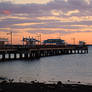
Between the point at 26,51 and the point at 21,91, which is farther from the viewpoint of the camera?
the point at 26,51

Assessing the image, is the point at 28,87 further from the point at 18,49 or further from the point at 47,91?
the point at 18,49

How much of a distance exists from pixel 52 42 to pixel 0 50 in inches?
4336

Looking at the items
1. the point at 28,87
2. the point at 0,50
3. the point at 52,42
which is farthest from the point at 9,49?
the point at 52,42

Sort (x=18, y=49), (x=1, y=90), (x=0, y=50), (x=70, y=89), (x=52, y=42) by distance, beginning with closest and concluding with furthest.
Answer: (x=1, y=90) → (x=70, y=89) → (x=0, y=50) → (x=18, y=49) → (x=52, y=42)

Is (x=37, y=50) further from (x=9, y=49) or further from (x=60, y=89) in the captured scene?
(x=60, y=89)

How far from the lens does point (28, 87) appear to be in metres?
22.3

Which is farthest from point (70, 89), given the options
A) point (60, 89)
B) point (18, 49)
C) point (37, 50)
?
point (37, 50)

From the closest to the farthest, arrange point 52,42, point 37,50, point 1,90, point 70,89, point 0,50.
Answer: point 1,90, point 70,89, point 0,50, point 37,50, point 52,42

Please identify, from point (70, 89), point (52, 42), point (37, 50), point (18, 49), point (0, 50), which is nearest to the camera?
point (70, 89)

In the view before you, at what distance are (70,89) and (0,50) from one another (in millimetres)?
41892

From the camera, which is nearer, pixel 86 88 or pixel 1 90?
pixel 1 90

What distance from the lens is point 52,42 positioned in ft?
557

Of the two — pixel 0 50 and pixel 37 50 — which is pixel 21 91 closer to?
pixel 0 50

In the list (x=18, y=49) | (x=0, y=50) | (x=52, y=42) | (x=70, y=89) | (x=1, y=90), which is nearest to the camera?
(x=1, y=90)
